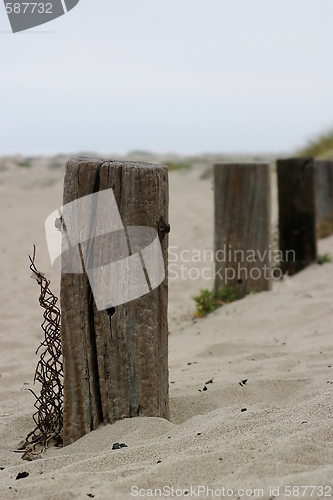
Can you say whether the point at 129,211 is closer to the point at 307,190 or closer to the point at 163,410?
the point at 163,410

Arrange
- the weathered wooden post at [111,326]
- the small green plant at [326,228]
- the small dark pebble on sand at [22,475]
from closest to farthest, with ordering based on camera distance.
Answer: the small dark pebble on sand at [22,475], the weathered wooden post at [111,326], the small green plant at [326,228]

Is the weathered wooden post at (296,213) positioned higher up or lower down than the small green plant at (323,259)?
higher up

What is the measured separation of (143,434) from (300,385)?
1.01 meters

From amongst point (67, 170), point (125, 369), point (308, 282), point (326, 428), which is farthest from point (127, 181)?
point (308, 282)

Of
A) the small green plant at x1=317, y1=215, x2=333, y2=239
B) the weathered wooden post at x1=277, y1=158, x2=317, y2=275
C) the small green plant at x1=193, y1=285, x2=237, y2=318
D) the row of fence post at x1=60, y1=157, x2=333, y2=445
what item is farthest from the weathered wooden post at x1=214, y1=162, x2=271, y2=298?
the small green plant at x1=317, y1=215, x2=333, y2=239

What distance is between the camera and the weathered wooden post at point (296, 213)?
220 inches

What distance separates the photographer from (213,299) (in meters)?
Answer: 4.85

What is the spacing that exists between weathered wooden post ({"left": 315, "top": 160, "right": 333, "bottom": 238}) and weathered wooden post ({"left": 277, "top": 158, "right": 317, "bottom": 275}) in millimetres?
2214

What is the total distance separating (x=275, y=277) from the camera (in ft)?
19.4

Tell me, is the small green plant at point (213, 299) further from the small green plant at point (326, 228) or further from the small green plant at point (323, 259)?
the small green plant at point (326, 228)

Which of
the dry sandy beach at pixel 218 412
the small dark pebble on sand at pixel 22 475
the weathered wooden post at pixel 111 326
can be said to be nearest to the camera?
the dry sandy beach at pixel 218 412

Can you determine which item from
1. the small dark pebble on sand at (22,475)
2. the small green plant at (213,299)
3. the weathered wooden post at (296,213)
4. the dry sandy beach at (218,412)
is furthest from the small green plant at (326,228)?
the small dark pebble on sand at (22,475)

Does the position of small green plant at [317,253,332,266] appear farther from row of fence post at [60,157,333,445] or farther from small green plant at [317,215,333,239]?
row of fence post at [60,157,333,445]

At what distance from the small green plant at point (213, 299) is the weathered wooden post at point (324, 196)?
3476mm
